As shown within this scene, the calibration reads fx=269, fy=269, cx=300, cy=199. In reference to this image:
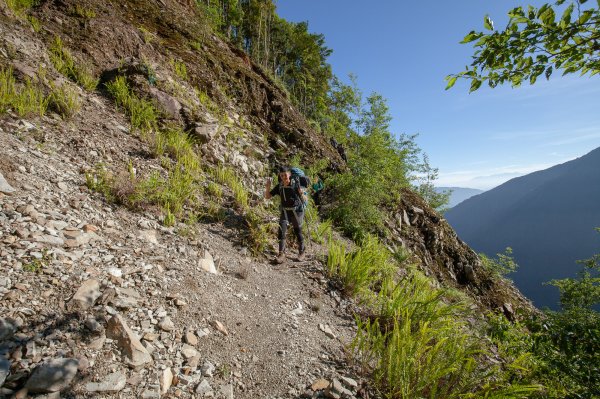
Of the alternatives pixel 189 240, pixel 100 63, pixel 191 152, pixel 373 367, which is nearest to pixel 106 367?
pixel 189 240

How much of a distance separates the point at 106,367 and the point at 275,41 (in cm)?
4220

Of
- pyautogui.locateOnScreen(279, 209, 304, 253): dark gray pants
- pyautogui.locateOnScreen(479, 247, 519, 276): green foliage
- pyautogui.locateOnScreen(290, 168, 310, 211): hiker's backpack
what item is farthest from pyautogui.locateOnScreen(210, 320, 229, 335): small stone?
pyautogui.locateOnScreen(479, 247, 519, 276): green foliage

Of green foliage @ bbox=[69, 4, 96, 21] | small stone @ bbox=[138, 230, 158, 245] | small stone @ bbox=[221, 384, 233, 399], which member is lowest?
small stone @ bbox=[221, 384, 233, 399]

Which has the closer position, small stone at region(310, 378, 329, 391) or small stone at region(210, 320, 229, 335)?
small stone at region(310, 378, 329, 391)

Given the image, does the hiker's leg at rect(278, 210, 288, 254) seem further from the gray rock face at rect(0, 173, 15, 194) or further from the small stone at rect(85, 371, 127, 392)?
the gray rock face at rect(0, 173, 15, 194)

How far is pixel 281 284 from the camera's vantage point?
5.18 m

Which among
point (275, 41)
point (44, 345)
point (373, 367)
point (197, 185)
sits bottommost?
point (373, 367)

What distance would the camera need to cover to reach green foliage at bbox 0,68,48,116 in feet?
16.2

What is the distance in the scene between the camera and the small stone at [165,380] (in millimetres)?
2508

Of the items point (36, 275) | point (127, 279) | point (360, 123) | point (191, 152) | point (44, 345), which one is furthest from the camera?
point (360, 123)

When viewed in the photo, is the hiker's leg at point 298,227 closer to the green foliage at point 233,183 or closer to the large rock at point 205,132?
the green foliage at point 233,183

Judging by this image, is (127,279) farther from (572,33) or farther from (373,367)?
(572,33)

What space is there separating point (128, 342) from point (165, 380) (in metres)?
0.52

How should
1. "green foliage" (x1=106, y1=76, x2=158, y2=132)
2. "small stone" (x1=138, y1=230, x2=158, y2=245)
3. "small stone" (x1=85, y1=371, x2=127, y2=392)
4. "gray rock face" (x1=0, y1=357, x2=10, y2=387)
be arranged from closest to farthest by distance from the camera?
1. "gray rock face" (x1=0, y1=357, x2=10, y2=387)
2. "small stone" (x1=85, y1=371, x2=127, y2=392)
3. "small stone" (x1=138, y1=230, x2=158, y2=245)
4. "green foliage" (x1=106, y1=76, x2=158, y2=132)
